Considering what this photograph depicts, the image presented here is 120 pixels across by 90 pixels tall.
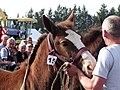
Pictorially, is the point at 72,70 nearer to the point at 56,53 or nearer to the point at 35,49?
the point at 56,53

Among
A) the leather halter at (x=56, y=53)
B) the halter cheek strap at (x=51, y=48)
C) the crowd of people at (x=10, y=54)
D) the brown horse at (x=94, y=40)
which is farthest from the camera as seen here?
the crowd of people at (x=10, y=54)

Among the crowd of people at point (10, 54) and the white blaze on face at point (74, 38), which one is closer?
the white blaze on face at point (74, 38)

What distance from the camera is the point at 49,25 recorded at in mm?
4805

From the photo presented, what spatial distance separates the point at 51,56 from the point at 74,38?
415mm

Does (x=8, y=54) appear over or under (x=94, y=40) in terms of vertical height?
under

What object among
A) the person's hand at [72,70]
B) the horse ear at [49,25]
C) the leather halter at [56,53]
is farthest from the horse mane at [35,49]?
the person's hand at [72,70]

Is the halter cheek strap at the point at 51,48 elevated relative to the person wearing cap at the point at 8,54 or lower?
elevated

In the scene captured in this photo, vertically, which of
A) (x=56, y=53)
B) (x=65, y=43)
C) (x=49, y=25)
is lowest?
(x=56, y=53)

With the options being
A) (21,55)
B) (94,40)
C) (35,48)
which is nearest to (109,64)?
(35,48)

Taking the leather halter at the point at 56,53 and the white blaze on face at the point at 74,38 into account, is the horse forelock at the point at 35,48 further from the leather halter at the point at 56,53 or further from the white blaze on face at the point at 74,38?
the white blaze on face at the point at 74,38

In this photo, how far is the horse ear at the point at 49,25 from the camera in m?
4.73

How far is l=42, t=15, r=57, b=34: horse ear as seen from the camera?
4730 millimetres

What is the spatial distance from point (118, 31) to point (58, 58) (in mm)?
1414

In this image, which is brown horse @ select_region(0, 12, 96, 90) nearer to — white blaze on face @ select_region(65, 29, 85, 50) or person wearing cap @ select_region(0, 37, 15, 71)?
white blaze on face @ select_region(65, 29, 85, 50)
